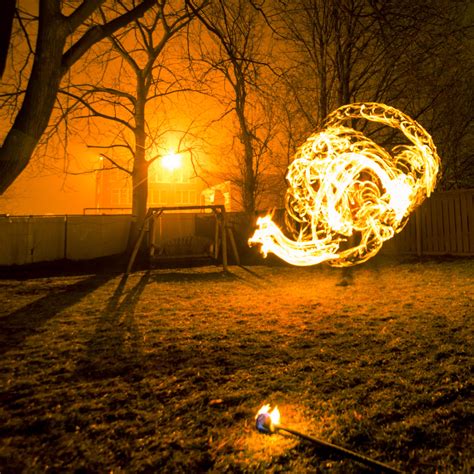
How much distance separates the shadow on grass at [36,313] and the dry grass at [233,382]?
0.15 feet

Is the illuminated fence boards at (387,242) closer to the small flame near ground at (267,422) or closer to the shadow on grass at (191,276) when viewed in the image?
the shadow on grass at (191,276)

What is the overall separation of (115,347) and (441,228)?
11798 mm

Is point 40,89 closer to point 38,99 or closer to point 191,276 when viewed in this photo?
point 38,99

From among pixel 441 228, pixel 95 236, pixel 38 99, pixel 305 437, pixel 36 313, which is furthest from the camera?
pixel 95 236

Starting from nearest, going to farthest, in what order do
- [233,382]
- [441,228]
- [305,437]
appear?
1. [305,437]
2. [233,382]
3. [441,228]

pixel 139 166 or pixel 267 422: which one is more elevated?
pixel 139 166

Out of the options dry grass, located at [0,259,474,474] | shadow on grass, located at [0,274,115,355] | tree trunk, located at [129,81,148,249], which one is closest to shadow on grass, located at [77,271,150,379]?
dry grass, located at [0,259,474,474]

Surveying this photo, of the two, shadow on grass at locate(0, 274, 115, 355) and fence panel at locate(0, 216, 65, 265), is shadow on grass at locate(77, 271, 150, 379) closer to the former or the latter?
shadow on grass at locate(0, 274, 115, 355)

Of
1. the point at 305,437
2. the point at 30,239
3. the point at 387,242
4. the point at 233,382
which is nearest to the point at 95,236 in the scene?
the point at 30,239

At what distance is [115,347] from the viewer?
14.3ft

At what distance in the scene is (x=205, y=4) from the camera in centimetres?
568

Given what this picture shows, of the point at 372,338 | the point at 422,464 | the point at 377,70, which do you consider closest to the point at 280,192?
the point at 377,70

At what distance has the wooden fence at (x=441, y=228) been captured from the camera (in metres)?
12.1

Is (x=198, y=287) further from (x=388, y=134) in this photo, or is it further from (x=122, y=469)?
(x=388, y=134)
